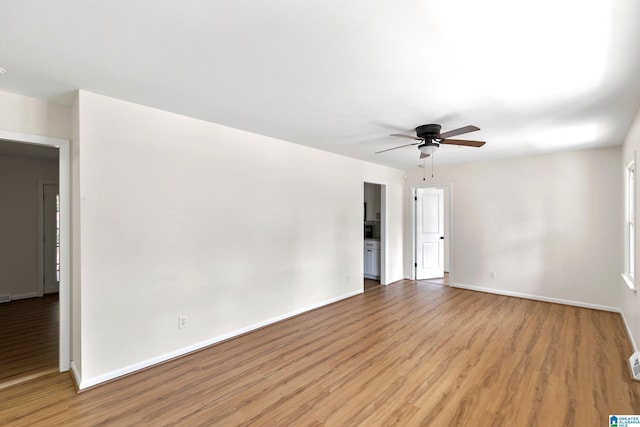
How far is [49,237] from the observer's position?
18.2 ft

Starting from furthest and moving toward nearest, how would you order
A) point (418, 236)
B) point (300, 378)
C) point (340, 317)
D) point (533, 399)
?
1. point (418, 236)
2. point (340, 317)
3. point (300, 378)
4. point (533, 399)

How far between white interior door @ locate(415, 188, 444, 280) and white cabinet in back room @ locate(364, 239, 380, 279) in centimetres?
91

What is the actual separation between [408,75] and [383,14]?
0.74 metres

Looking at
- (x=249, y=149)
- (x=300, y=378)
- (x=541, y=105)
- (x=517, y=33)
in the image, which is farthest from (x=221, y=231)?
(x=541, y=105)

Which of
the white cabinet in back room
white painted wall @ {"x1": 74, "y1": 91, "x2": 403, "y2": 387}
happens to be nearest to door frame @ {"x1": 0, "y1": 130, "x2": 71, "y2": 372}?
white painted wall @ {"x1": 74, "y1": 91, "x2": 403, "y2": 387}

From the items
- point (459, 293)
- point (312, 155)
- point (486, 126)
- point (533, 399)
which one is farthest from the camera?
point (459, 293)

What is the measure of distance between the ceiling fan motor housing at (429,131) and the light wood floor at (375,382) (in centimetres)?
233

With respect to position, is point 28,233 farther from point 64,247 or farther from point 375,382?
point 375,382

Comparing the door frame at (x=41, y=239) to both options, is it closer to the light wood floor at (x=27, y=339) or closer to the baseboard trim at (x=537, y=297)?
the light wood floor at (x=27, y=339)

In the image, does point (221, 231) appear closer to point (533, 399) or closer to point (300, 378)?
point (300, 378)

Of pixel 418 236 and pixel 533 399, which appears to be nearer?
pixel 533 399

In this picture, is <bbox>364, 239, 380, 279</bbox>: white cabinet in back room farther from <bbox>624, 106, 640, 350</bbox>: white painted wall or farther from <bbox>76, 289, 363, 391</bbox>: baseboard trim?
<bbox>624, 106, 640, 350</bbox>: white painted wall

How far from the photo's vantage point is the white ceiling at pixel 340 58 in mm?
1515

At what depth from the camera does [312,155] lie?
4.56 metres
